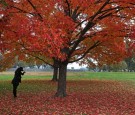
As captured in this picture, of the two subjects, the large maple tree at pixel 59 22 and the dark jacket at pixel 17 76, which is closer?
the large maple tree at pixel 59 22

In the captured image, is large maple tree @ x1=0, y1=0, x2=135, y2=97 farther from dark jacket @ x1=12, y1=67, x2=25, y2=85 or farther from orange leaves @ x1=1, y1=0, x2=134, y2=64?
dark jacket @ x1=12, y1=67, x2=25, y2=85

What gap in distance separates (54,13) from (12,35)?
293 centimetres

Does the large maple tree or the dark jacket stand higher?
the large maple tree

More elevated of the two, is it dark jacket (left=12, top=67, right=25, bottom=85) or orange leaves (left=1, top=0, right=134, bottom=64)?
orange leaves (left=1, top=0, right=134, bottom=64)

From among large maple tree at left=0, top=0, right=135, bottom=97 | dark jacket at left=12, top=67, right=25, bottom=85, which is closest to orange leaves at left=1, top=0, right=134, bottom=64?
large maple tree at left=0, top=0, right=135, bottom=97

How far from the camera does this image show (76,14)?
63.1ft

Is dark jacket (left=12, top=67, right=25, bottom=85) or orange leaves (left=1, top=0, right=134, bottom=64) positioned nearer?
orange leaves (left=1, top=0, right=134, bottom=64)

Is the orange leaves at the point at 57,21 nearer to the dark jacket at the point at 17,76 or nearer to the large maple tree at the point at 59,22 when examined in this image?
the large maple tree at the point at 59,22

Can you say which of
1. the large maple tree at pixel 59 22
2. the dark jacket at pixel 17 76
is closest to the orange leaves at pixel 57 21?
the large maple tree at pixel 59 22

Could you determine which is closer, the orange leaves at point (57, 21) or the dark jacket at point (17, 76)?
the orange leaves at point (57, 21)

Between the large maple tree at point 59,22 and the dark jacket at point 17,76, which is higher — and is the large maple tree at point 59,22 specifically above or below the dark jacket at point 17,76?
above

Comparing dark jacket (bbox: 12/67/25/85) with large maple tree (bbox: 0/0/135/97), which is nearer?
large maple tree (bbox: 0/0/135/97)

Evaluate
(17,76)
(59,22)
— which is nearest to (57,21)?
(59,22)

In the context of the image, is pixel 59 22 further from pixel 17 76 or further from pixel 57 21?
pixel 17 76
